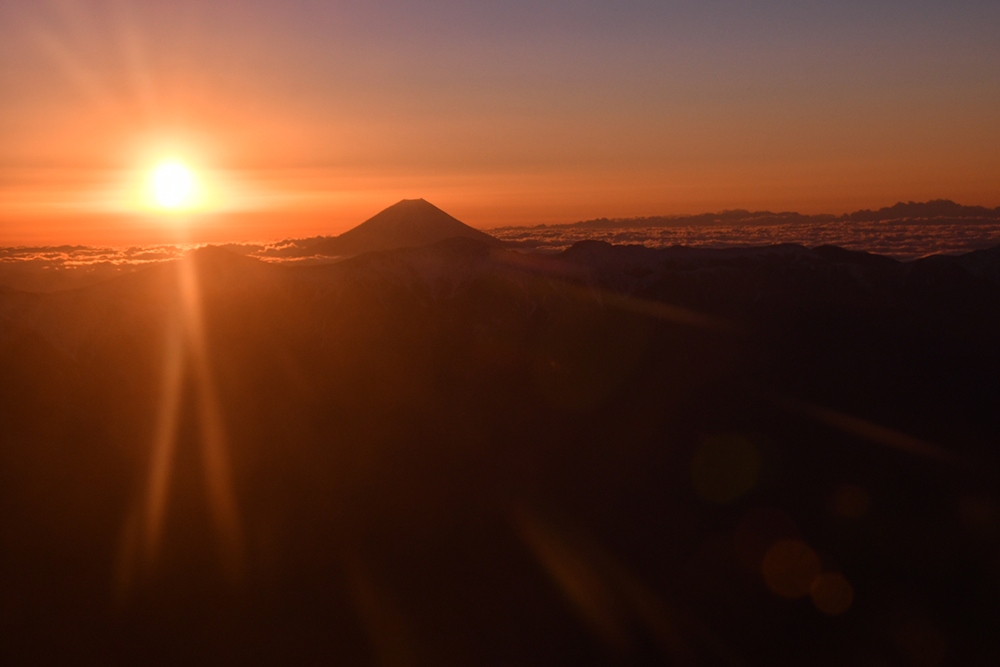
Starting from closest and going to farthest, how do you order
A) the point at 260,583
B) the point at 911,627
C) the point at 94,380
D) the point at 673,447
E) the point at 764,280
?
1. the point at 911,627
2. the point at 260,583
3. the point at 673,447
4. the point at 94,380
5. the point at 764,280

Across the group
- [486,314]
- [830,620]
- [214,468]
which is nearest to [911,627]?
[830,620]

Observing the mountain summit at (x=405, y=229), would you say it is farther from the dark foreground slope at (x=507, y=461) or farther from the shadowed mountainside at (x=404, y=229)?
the dark foreground slope at (x=507, y=461)

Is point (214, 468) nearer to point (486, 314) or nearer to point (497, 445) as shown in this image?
point (497, 445)

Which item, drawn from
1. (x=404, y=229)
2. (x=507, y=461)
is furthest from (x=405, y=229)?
(x=507, y=461)

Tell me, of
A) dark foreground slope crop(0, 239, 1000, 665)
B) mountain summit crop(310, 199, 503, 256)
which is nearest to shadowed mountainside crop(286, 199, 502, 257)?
mountain summit crop(310, 199, 503, 256)

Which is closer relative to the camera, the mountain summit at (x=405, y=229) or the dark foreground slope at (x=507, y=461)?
the dark foreground slope at (x=507, y=461)

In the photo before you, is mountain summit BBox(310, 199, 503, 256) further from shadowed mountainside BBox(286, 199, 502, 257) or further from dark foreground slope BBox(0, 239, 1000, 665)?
dark foreground slope BBox(0, 239, 1000, 665)

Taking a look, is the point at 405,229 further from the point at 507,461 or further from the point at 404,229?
the point at 507,461

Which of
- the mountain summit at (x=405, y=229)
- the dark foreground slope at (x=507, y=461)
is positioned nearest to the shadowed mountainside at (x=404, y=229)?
the mountain summit at (x=405, y=229)
